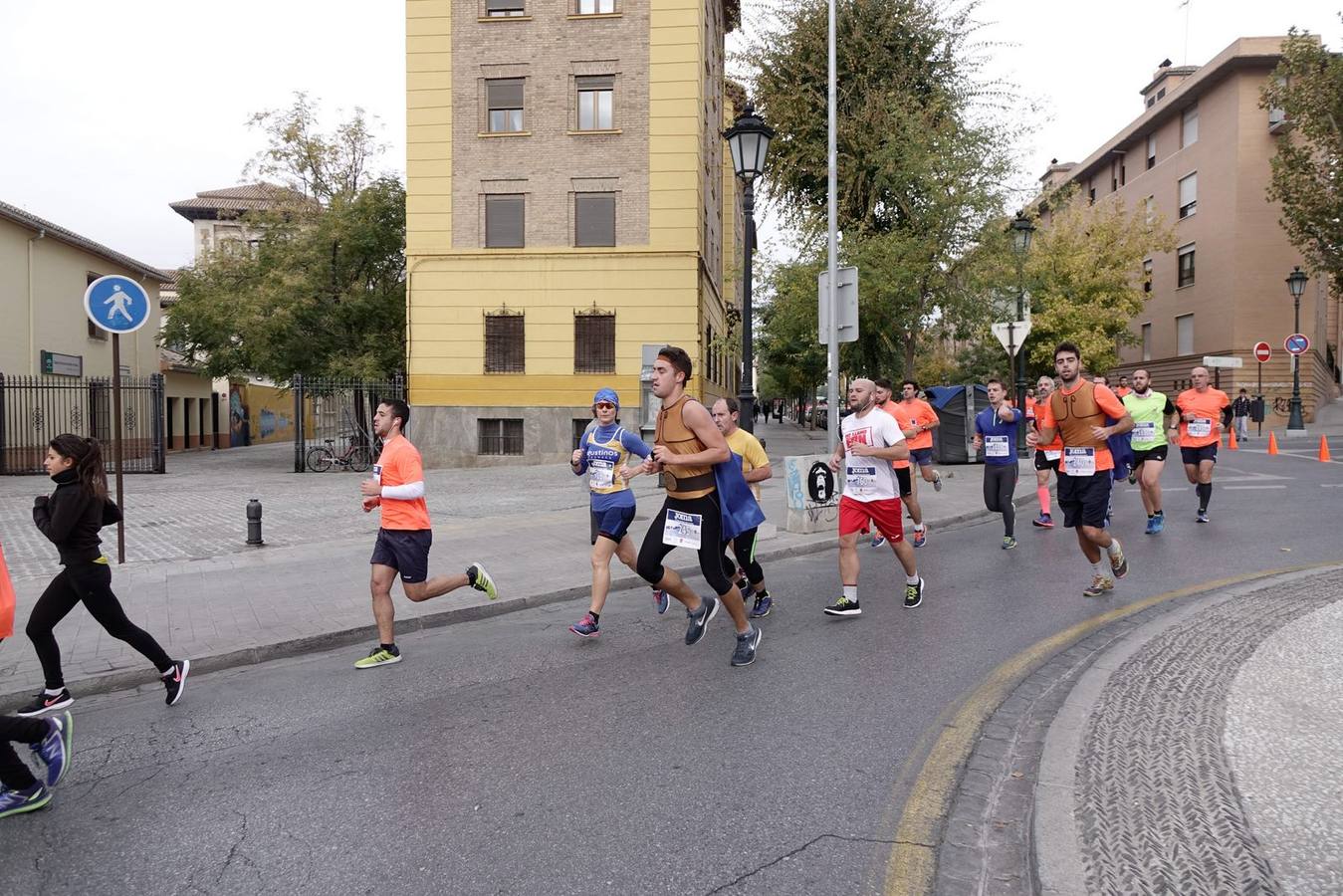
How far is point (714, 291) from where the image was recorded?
3219 cm

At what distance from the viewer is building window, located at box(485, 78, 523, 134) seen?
24438 millimetres

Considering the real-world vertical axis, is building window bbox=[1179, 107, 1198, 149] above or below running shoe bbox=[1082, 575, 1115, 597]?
above

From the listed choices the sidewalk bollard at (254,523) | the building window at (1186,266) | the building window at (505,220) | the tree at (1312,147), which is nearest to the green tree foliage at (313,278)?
the building window at (505,220)

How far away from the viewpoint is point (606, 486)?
21.5 ft

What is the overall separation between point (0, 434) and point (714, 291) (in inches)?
850

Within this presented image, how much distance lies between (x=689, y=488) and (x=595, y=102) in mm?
21357

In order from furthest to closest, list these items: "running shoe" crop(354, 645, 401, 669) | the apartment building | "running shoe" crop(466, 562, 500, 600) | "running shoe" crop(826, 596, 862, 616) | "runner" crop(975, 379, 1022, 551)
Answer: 1. the apartment building
2. "runner" crop(975, 379, 1022, 551)
3. "running shoe" crop(826, 596, 862, 616)
4. "running shoe" crop(466, 562, 500, 600)
5. "running shoe" crop(354, 645, 401, 669)

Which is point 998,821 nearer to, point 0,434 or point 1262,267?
point 0,434

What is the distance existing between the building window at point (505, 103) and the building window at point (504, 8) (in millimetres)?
1728

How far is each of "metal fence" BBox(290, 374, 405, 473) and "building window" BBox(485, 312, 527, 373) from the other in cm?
269

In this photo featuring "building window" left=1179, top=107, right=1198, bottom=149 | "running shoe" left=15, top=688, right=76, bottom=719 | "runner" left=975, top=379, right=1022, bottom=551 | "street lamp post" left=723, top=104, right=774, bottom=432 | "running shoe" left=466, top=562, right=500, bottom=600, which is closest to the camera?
"running shoe" left=15, top=688, right=76, bottom=719

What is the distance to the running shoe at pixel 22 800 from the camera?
347 cm

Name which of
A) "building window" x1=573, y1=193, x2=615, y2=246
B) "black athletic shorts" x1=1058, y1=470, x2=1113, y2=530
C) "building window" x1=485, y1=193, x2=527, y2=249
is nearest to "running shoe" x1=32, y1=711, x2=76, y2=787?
"black athletic shorts" x1=1058, y1=470, x2=1113, y2=530

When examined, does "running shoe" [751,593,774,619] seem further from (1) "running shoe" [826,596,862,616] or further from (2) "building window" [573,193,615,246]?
(2) "building window" [573,193,615,246]
